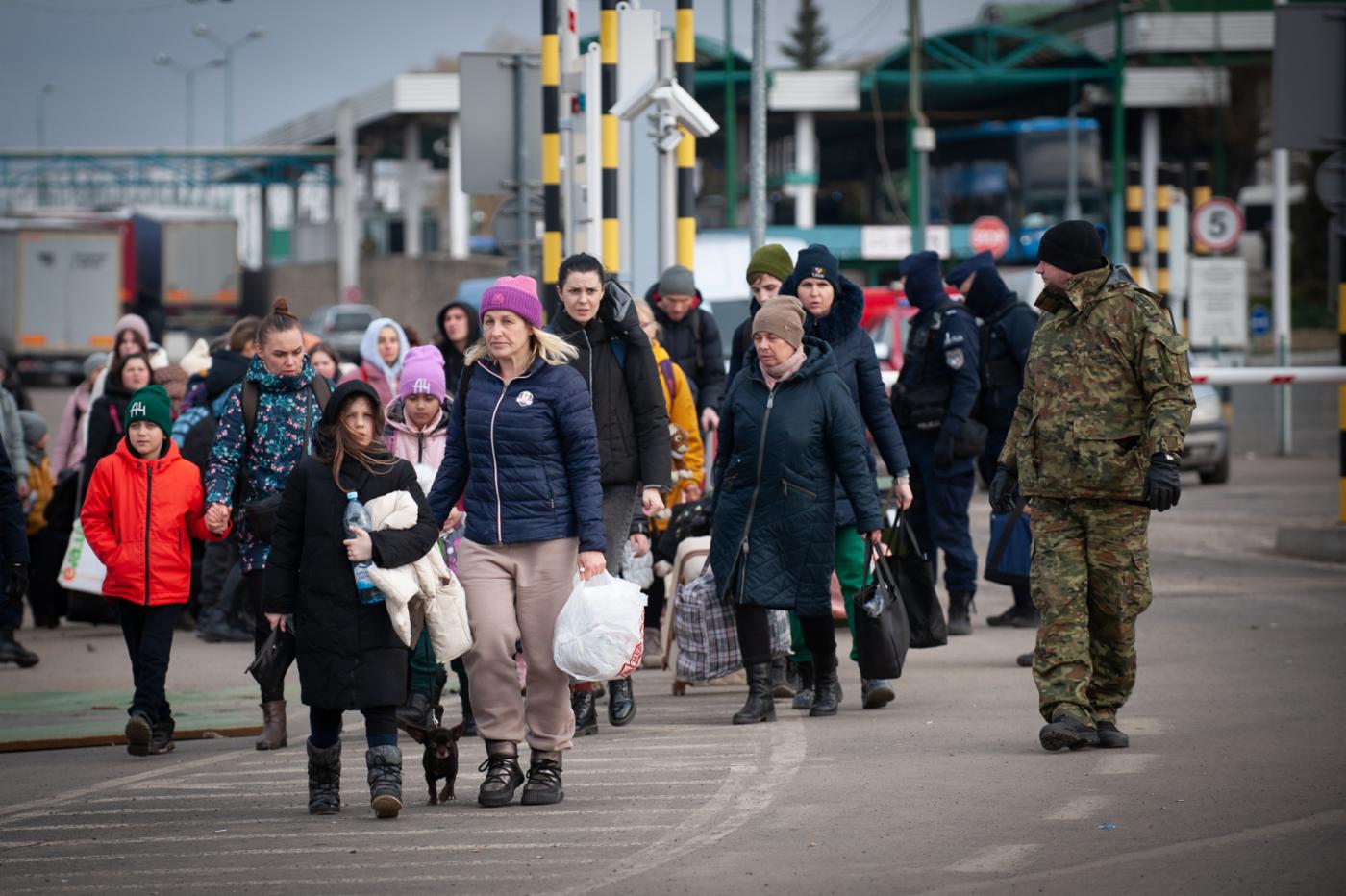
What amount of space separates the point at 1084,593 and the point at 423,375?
313cm

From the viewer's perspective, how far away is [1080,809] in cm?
684

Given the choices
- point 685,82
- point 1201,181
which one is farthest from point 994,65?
point 685,82

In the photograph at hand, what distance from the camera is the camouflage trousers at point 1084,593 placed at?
801 cm

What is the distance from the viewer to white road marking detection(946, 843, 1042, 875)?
5.98 m

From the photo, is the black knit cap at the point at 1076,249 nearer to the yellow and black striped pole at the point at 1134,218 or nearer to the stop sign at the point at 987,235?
the yellow and black striped pole at the point at 1134,218

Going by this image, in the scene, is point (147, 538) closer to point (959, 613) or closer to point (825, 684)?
point (825, 684)

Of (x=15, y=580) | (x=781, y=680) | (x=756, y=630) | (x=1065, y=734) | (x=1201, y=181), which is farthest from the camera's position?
(x=1201, y=181)

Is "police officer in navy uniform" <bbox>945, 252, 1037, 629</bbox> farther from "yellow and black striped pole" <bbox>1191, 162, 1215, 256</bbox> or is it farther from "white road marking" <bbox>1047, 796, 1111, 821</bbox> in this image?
"yellow and black striped pole" <bbox>1191, 162, 1215, 256</bbox>

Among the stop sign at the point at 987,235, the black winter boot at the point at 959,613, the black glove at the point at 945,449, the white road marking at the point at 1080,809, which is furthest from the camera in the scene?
the stop sign at the point at 987,235

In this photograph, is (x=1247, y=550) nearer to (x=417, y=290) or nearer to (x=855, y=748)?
(x=855, y=748)

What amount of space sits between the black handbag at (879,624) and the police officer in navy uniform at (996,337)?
262 centimetres

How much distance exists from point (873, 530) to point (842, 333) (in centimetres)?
115

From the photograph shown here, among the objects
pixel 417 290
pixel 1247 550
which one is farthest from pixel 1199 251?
pixel 1247 550

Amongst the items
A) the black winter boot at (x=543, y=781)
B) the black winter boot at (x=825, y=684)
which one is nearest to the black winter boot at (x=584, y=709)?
the black winter boot at (x=825, y=684)
